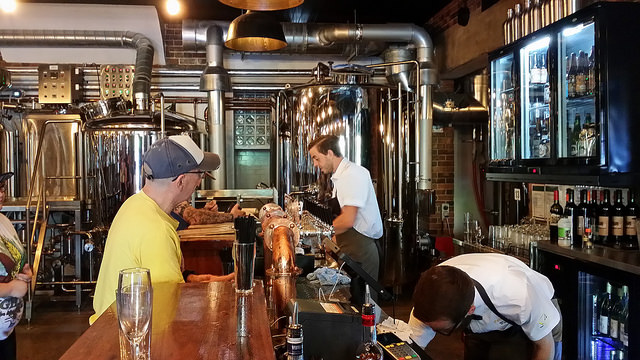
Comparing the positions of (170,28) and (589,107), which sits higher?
(170,28)

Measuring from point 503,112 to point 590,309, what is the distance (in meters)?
2.04

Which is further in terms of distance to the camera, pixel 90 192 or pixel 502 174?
pixel 90 192

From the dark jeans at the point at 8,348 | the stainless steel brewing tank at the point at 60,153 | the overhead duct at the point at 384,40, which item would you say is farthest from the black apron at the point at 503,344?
the stainless steel brewing tank at the point at 60,153

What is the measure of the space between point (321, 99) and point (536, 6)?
235 cm

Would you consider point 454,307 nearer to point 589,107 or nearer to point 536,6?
point 589,107

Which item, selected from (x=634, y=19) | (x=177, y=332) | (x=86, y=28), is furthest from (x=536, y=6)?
(x=86, y=28)

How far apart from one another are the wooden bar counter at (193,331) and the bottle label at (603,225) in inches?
130

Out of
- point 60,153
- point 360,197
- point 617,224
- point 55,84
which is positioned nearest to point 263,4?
point 360,197

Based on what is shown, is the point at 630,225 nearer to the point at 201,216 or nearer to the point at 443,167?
the point at 201,216

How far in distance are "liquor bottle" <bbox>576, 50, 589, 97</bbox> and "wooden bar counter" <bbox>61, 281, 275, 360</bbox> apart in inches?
131

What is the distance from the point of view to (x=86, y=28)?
24.4ft

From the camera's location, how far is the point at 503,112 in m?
5.13

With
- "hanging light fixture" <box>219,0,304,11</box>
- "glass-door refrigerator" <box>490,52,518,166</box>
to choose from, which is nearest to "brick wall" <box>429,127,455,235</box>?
"glass-door refrigerator" <box>490,52,518,166</box>

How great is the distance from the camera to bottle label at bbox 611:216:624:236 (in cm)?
388
